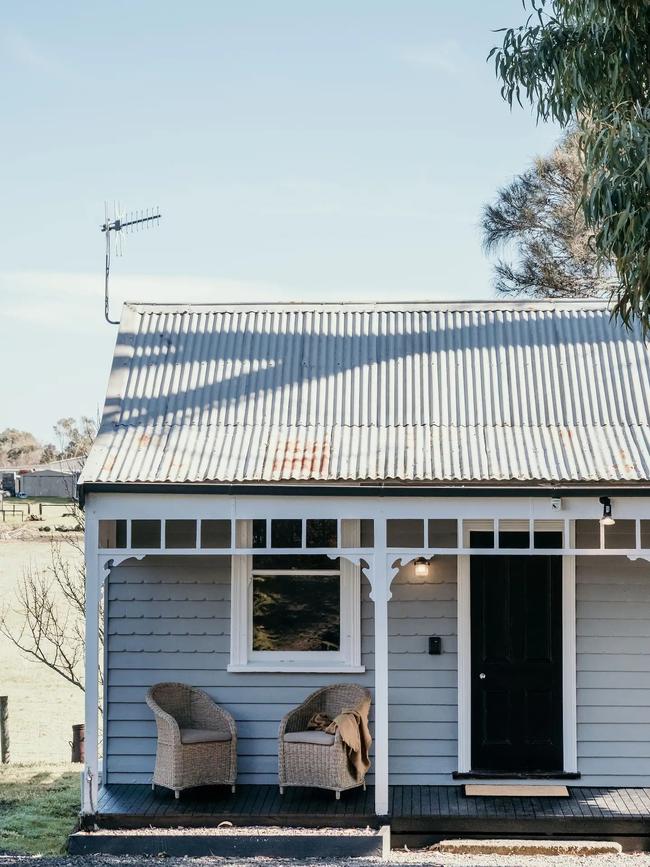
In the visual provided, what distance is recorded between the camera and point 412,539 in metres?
10.2

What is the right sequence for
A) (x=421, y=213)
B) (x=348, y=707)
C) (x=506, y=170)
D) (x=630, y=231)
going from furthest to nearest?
(x=421, y=213) → (x=506, y=170) → (x=348, y=707) → (x=630, y=231)

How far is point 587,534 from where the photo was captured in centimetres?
1020

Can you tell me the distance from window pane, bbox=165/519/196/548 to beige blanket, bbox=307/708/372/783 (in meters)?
2.00

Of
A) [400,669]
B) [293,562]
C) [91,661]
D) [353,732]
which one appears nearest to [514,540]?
[400,669]

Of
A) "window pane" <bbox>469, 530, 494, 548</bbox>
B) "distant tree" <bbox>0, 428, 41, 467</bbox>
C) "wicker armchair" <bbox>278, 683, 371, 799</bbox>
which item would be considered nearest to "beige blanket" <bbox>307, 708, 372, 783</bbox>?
"wicker armchair" <bbox>278, 683, 371, 799</bbox>

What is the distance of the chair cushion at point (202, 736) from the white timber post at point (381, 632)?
1424 millimetres

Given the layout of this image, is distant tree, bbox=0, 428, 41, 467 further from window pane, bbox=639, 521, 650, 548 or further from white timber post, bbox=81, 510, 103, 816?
window pane, bbox=639, 521, 650, 548

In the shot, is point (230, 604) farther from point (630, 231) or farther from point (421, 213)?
point (421, 213)

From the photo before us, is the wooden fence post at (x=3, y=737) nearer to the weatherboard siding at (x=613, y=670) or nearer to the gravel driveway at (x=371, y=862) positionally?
the gravel driveway at (x=371, y=862)

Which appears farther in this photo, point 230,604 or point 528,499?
point 230,604

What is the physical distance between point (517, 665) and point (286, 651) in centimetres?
215

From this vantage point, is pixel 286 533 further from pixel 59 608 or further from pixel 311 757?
pixel 59 608

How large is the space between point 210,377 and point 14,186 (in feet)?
Answer: 83.0

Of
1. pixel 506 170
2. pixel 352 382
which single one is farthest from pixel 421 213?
pixel 352 382
